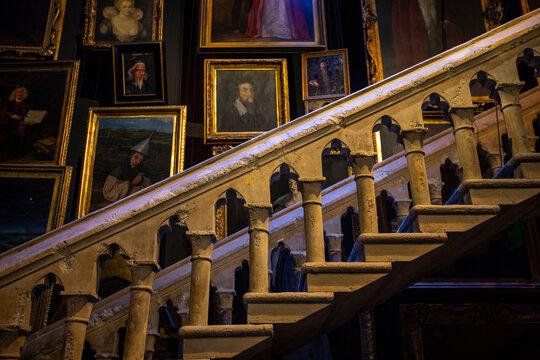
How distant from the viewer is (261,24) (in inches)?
253

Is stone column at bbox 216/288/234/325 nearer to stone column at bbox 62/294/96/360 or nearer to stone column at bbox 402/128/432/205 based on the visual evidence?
stone column at bbox 62/294/96/360

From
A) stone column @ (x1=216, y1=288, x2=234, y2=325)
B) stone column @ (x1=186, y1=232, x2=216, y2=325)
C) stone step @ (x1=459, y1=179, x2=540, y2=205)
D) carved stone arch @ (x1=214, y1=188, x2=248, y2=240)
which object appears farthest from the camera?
carved stone arch @ (x1=214, y1=188, x2=248, y2=240)

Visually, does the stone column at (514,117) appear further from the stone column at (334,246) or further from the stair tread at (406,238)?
the stone column at (334,246)

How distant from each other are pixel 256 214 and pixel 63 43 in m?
4.61

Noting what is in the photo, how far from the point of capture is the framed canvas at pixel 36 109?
5.63 metres

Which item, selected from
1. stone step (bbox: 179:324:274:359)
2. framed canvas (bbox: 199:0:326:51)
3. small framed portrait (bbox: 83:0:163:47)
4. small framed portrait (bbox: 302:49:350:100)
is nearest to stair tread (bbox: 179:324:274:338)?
stone step (bbox: 179:324:274:359)

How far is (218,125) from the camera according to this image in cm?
587

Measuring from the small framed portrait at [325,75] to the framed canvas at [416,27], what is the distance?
0.34m

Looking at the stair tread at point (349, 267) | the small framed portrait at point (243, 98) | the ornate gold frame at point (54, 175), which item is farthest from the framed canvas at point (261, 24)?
the stair tread at point (349, 267)

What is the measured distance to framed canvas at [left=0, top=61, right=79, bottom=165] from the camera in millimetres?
5631

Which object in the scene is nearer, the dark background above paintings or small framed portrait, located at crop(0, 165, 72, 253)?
small framed portrait, located at crop(0, 165, 72, 253)

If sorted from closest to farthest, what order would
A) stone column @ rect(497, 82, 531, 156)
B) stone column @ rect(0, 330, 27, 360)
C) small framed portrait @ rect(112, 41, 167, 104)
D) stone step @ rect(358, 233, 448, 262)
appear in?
stone column @ rect(0, 330, 27, 360) → stone step @ rect(358, 233, 448, 262) → stone column @ rect(497, 82, 531, 156) → small framed portrait @ rect(112, 41, 167, 104)

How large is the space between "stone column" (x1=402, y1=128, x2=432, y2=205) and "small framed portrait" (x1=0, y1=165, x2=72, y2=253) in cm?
374

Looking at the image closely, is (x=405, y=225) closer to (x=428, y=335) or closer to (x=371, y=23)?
(x=428, y=335)
